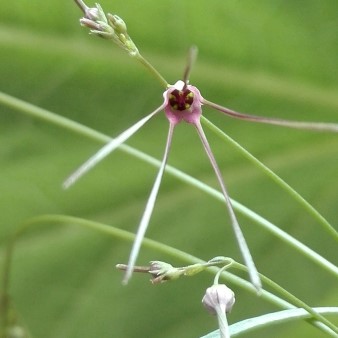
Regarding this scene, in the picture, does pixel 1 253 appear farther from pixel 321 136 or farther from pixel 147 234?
pixel 321 136

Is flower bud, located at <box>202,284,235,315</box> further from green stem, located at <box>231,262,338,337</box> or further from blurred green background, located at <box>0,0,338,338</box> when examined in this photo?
blurred green background, located at <box>0,0,338,338</box>

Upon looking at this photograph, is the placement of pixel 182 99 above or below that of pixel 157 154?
below

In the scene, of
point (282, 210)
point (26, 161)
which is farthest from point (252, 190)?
point (26, 161)

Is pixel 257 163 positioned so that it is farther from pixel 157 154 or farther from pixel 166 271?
pixel 157 154

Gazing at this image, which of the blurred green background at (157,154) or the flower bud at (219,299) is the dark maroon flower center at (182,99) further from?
the blurred green background at (157,154)

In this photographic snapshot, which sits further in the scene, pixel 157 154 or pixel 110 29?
pixel 157 154

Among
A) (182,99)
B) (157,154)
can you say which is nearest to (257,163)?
(182,99)
